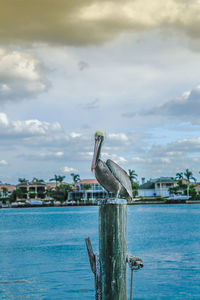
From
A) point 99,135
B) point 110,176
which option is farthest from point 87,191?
point 110,176

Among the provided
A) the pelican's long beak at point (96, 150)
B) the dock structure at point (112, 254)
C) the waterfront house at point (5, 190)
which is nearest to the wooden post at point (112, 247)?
the dock structure at point (112, 254)

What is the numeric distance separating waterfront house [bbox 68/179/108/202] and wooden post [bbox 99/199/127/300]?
463 ft

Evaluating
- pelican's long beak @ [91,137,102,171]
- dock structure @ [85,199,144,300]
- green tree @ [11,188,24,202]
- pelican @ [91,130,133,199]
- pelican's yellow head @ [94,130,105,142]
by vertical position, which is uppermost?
green tree @ [11,188,24,202]

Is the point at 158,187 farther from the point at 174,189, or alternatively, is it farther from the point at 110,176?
the point at 110,176

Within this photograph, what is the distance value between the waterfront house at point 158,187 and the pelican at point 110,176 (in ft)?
508

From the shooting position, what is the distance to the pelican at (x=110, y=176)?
661 cm

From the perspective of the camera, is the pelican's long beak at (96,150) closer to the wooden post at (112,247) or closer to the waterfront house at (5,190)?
the wooden post at (112,247)

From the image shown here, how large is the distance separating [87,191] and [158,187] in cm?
2853

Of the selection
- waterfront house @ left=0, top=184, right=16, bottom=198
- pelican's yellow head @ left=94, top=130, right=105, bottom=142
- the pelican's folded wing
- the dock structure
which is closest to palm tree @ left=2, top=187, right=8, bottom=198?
waterfront house @ left=0, top=184, right=16, bottom=198

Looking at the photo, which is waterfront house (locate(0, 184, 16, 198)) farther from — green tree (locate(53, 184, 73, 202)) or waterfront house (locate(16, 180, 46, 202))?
green tree (locate(53, 184, 73, 202))

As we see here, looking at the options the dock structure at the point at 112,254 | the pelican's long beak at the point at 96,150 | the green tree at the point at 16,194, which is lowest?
the dock structure at the point at 112,254

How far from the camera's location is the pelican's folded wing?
6.75m

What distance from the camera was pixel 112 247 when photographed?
5668 millimetres

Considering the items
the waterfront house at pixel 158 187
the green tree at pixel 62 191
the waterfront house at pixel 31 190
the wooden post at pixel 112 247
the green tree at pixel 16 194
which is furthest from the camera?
the waterfront house at pixel 158 187
